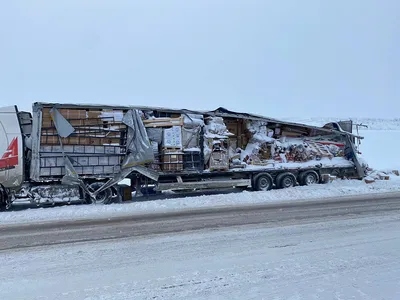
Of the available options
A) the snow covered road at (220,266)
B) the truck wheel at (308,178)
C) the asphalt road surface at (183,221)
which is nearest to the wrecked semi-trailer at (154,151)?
the truck wheel at (308,178)

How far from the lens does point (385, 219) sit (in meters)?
7.88

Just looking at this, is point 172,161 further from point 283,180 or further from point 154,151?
point 283,180

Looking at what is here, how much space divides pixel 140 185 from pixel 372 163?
17623mm

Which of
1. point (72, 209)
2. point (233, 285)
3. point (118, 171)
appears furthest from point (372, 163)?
point (233, 285)

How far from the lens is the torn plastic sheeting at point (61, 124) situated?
39.0ft

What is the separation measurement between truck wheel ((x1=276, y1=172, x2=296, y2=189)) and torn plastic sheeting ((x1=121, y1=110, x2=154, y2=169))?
5.88 meters

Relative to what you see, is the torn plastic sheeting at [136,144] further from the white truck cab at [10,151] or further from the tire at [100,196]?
the white truck cab at [10,151]

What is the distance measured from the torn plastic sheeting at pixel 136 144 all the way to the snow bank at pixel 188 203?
6.37ft

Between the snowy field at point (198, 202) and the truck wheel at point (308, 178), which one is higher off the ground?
the truck wheel at point (308, 178)

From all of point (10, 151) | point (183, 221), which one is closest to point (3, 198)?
point (10, 151)

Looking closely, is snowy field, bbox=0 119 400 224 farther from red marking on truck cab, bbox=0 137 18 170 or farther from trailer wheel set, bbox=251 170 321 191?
red marking on truck cab, bbox=0 137 18 170

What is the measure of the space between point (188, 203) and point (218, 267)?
621cm

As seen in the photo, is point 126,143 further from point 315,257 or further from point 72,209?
point 315,257

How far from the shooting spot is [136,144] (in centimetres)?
1265
